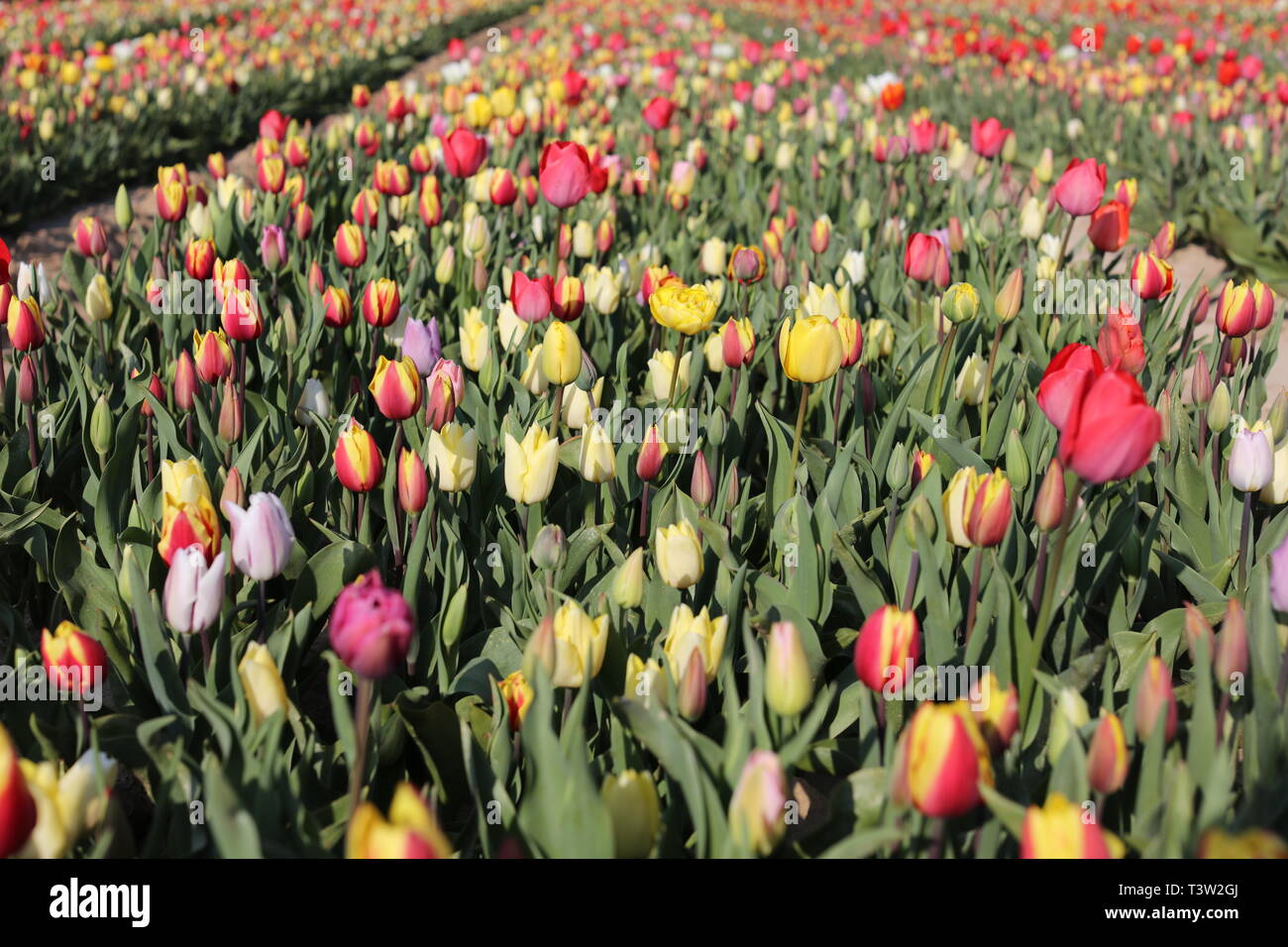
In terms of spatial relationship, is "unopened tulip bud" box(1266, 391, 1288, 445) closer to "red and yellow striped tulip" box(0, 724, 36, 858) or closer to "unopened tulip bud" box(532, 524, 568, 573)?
"unopened tulip bud" box(532, 524, 568, 573)

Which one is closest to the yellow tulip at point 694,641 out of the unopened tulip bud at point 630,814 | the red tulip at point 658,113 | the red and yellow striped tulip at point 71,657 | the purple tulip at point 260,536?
the unopened tulip bud at point 630,814

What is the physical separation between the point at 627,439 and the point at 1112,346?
1.18 meters

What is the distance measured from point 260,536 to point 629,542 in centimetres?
87

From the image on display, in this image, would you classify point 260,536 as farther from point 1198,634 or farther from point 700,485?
point 1198,634

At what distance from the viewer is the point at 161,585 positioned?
1.94 m

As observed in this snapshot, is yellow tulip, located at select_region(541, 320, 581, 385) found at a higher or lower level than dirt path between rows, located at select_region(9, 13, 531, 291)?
higher

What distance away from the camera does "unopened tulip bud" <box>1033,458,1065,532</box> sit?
5.26 feet

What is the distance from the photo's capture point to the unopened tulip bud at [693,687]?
1.45 meters

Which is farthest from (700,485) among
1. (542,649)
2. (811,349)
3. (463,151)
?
(463,151)

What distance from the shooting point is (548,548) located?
1.81 meters

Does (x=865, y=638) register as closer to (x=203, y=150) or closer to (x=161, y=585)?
(x=161, y=585)

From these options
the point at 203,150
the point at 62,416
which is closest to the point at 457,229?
the point at 62,416

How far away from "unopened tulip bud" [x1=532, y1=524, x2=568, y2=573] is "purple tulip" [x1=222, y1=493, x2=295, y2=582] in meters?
0.41

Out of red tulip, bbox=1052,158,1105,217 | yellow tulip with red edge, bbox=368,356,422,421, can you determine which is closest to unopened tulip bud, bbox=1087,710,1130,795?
yellow tulip with red edge, bbox=368,356,422,421
